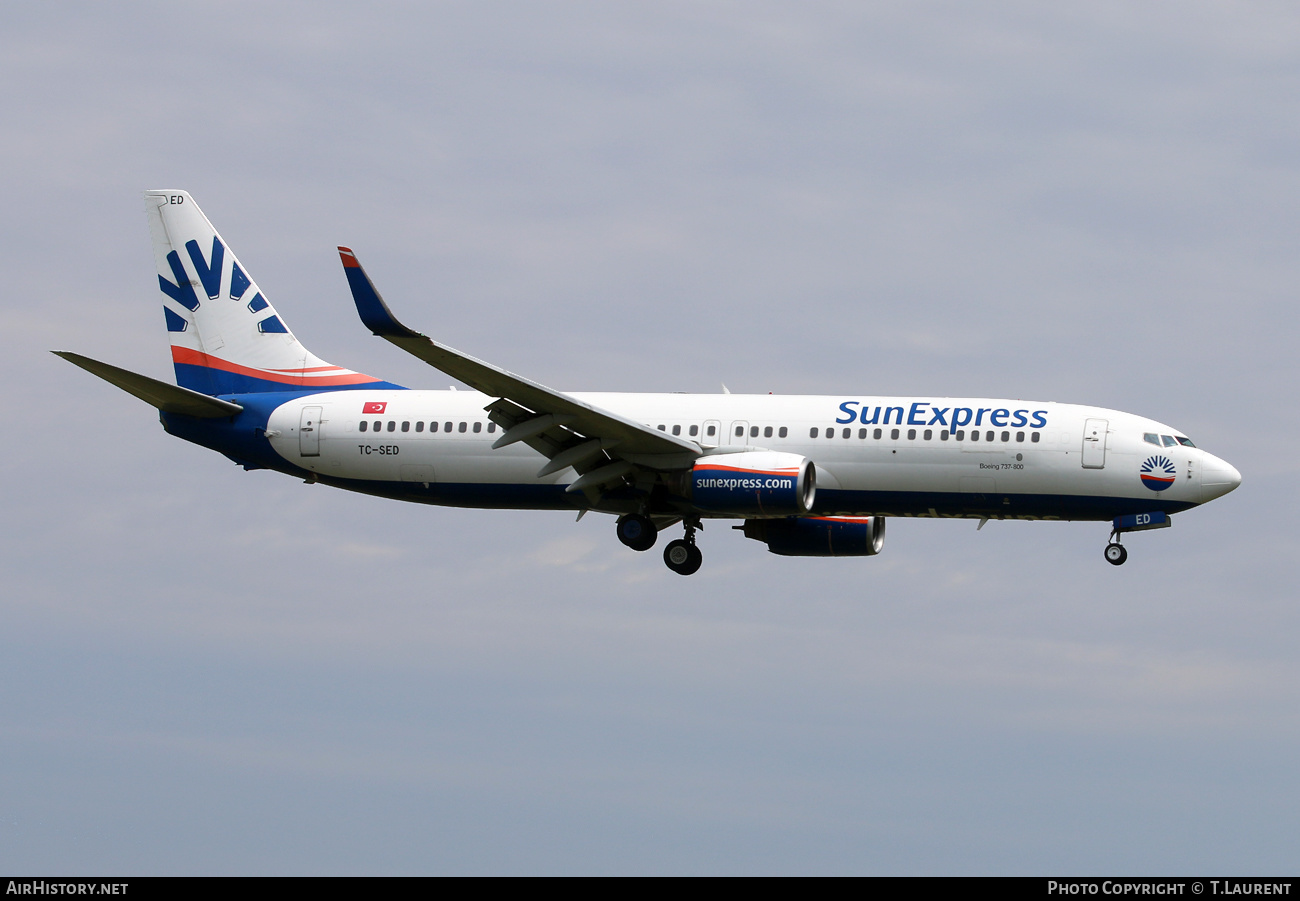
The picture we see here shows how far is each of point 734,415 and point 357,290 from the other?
481 inches

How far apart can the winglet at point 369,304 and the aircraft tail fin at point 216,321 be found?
1171 cm

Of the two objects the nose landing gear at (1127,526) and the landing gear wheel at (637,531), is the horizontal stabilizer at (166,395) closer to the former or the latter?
the landing gear wheel at (637,531)

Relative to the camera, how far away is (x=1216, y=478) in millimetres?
40406

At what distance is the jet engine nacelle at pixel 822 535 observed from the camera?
45312mm

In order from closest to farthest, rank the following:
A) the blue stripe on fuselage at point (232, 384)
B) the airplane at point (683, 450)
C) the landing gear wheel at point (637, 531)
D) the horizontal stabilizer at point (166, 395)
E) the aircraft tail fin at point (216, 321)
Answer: the airplane at point (683, 450) → the horizontal stabilizer at point (166, 395) → the landing gear wheel at point (637, 531) → the blue stripe on fuselage at point (232, 384) → the aircraft tail fin at point (216, 321)

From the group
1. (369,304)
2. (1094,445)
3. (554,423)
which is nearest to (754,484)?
(554,423)

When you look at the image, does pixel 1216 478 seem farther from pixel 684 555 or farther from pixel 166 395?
pixel 166 395

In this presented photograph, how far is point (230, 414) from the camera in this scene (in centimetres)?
4538

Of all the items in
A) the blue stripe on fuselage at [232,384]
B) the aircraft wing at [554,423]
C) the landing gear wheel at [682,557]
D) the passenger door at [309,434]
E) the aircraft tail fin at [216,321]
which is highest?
the aircraft tail fin at [216,321]

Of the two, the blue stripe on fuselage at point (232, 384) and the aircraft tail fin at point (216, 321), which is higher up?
the aircraft tail fin at point (216, 321)

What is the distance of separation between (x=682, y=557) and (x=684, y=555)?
79 millimetres

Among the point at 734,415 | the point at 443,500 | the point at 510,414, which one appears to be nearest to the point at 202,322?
the point at 443,500

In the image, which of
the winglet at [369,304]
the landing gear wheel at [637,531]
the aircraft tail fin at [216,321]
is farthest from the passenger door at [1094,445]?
the aircraft tail fin at [216,321]
